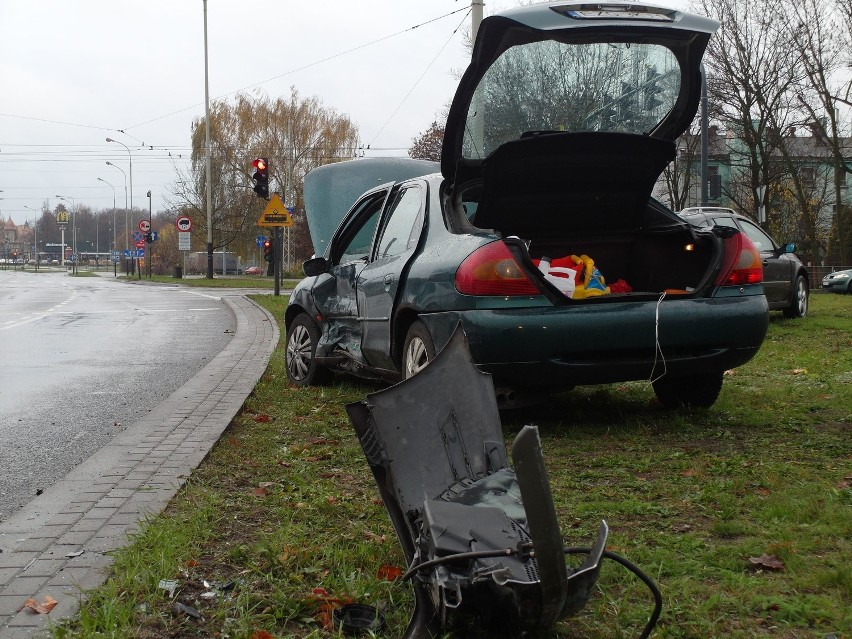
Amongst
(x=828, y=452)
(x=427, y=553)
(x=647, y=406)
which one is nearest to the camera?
(x=427, y=553)

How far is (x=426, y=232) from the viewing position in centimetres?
658

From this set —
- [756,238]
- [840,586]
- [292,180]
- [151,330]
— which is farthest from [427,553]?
[292,180]

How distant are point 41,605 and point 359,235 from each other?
591 centimetres

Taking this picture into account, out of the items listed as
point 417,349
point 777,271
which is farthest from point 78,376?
point 777,271

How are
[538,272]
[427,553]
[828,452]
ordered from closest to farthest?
[427,553] → [828,452] → [538,272]

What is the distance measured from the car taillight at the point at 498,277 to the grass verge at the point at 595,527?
2.95 ft

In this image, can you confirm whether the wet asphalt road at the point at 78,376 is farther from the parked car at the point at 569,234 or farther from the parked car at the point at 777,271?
the parked car at the point at 777,271

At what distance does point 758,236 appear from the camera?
15.3 metres

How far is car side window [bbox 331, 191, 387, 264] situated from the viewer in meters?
8.20

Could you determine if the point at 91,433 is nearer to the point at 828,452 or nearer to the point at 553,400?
the point at 553,400

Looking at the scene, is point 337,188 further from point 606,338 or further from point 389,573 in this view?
point 389,573

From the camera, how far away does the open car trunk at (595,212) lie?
6.14m

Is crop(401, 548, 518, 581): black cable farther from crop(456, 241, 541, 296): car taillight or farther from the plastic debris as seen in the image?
crop(456, 241, 541, 296): car taillight

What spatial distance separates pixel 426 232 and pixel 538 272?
103cm
